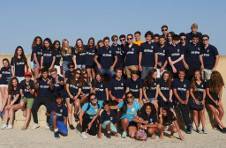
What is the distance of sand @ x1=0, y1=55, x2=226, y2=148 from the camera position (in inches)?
444

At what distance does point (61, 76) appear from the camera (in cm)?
1332

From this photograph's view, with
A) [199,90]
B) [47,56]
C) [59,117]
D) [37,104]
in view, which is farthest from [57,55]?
[199,90]

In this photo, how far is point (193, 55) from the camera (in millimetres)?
13383

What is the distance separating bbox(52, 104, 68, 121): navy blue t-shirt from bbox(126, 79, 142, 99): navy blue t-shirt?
2.00 m

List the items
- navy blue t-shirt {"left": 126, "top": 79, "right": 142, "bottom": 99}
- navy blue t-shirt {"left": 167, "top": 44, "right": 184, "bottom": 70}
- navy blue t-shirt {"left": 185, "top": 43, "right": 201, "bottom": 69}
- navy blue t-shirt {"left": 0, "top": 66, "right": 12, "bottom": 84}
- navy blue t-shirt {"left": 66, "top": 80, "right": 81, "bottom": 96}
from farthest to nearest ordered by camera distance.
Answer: navy blue t-shirt {"left": 0, "top": 66, "right": 12, "bottom": 84} < navy blue t-shirt {"left": 185, "top": 43, "right": 201, "bottom": 69} < navy blue t-shirt {"left": 167, "top": 44, "right": 184, "bottom": 70} < navy blue t-shirt {"left": 66, "top": 80, "right": 81, "bottom": 96} < navy blue t-shirt {"left": 126, "top": 79, "right": 142, "bottom": 99}

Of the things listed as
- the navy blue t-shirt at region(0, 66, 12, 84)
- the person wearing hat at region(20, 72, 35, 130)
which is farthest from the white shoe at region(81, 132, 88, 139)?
the navy blue t-shirt at region(0, 66, 12, 84)

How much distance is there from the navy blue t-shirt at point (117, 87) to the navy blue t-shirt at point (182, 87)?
1.55 metres

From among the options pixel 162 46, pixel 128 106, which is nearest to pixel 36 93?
pixel 128 106

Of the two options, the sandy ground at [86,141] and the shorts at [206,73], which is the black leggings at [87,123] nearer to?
the sandy ground at [86,141]

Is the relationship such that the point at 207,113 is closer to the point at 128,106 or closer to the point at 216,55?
the point at 216,55

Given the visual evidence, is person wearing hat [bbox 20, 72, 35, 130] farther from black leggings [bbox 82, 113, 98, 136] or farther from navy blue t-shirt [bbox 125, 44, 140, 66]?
navy blue t-shirt [bbox 125, 44, 140, 66]

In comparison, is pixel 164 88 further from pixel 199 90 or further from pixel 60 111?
pixel 60 111

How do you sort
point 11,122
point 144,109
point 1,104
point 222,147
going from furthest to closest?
point 1,104 → point 11,122 → point 144,109 → point 222,147

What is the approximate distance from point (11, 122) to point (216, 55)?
263 inches
